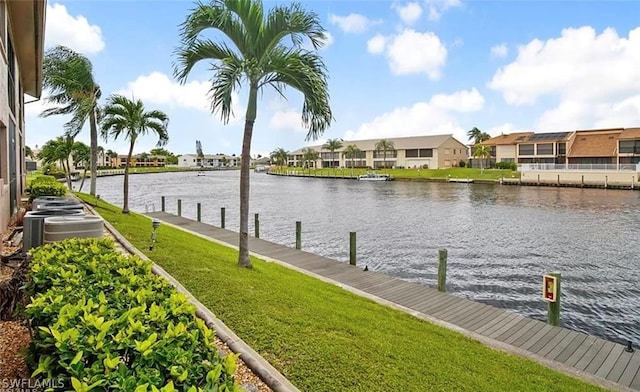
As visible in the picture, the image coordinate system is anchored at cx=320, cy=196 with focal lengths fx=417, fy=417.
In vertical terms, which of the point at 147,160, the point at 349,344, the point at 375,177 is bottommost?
the point at 349,344

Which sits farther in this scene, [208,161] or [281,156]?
[208,161]

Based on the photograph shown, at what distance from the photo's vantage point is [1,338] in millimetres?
4301

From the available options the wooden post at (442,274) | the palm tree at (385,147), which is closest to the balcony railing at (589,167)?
the palm tree at (385,147)

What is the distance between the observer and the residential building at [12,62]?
9883mm

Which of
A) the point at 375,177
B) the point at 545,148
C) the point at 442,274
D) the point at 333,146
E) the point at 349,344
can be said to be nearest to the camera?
the point at 349,344

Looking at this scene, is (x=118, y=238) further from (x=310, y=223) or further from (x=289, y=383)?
(x=310, y=223)

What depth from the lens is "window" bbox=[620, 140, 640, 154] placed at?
197 ft

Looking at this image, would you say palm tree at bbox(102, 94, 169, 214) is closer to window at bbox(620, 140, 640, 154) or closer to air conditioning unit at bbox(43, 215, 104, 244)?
air conditioning unit at bbox(43, 215, 104, 244)

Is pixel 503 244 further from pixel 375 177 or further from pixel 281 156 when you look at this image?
pixel 281 156

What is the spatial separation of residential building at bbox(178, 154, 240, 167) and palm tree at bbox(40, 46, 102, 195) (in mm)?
154836

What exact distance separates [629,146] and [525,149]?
681 inches

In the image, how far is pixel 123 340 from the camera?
247 cm

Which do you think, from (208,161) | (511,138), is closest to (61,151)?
(511,138)

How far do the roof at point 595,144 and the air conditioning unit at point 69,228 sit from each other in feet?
240
